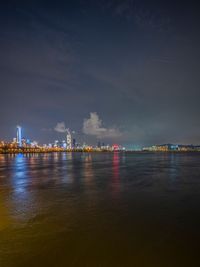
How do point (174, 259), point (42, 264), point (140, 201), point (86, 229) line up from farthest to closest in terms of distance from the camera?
1. point (140, 201)
2. point (86, 229)
3. point (174, 259)
4. point (42, 264)

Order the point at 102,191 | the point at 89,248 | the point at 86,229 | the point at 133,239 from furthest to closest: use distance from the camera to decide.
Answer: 1. the point at 102,191
2. the point at 86,229
3. the point at 133,239
4. the point at 89,248

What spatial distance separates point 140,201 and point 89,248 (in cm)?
780

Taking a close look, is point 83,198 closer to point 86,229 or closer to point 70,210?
point 70,210

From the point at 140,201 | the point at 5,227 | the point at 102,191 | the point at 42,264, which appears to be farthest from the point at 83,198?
the point at 42,264

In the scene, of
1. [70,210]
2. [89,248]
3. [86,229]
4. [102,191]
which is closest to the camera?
[89,248]

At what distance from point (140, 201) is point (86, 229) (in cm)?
634

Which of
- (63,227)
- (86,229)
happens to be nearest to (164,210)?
(86,229)

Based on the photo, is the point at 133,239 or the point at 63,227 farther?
the point at 63,227

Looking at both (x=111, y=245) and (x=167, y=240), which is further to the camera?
(x=167, y=240)

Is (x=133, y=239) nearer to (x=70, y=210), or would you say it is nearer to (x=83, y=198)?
(x=70, y=210)

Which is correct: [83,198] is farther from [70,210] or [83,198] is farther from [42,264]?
[42,264]

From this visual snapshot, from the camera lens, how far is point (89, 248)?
7582 mm

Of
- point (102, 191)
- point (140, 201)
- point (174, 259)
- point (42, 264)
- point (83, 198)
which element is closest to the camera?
point (42, 264)

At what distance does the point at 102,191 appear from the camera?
60.3 ft
